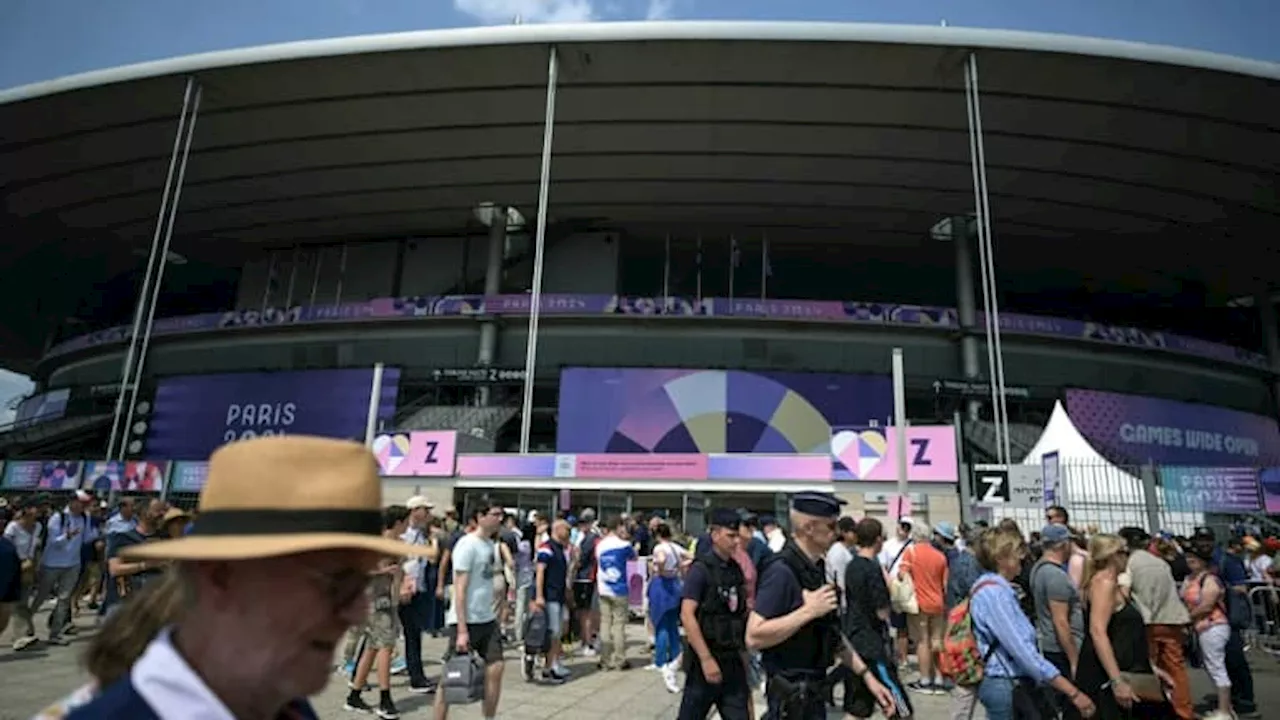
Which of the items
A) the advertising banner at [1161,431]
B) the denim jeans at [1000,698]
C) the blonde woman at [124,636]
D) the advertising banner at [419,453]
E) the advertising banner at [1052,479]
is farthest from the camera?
the advertising banner at [1161,431]

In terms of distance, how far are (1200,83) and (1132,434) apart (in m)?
14.8

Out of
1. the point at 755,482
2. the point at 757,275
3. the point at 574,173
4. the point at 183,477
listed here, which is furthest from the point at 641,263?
the point at 183,477

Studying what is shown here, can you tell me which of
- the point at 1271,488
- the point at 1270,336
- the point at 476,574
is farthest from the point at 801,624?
the point at 1270,336

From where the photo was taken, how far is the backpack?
4289mm

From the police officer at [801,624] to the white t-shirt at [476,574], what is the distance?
2544mm

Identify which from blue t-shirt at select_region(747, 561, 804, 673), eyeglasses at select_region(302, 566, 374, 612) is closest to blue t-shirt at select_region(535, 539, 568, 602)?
blue t-shirt at select_region(747, 561, 804, 673)

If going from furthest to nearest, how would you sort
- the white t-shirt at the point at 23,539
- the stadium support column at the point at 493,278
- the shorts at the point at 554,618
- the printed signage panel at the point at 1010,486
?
the stadium support column at the point at 493,278 → the printed signage panel at the point at 1010,486 → the white t-shirt at the point at 23,539 → the shorts at the point at 554,618

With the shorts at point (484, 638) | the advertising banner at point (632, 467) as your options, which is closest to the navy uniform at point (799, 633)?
the shorts at point (484, 638)

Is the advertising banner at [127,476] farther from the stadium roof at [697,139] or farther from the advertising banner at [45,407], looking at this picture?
the advertising banner at [45,407]

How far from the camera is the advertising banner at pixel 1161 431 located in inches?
1194

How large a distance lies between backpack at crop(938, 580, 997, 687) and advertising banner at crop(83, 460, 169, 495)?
26909 mm

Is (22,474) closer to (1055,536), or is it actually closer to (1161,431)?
(1055,536)

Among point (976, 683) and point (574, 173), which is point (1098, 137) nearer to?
point (574, 173)

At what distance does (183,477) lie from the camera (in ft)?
82.5
